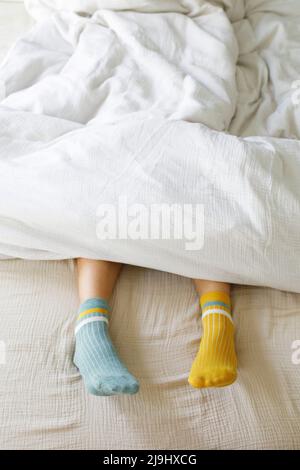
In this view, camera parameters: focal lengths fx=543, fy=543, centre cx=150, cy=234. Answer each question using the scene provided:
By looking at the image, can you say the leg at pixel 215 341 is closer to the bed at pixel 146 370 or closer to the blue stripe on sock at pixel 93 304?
the bed at pixel 146 370

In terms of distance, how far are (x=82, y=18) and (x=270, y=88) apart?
485mm

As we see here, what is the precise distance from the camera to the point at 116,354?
2.62 ft

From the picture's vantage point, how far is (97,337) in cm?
81

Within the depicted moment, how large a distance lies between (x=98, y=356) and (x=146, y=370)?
8 centimetres

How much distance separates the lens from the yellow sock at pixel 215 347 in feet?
2.49

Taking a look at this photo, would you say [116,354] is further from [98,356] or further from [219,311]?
[219,311]

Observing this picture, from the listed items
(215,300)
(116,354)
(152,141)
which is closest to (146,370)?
(116,354)

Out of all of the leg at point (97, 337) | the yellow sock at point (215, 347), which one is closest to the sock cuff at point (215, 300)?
the yellow sock at point (215, 347)

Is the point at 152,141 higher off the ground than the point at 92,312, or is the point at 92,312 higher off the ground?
the point at 152,141

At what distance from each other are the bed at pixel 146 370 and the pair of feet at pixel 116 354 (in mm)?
24

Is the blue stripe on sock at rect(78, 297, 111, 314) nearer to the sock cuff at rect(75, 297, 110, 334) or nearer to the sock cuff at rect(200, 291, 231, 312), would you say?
the sock cuff at rect(75, 297, 110, 334)

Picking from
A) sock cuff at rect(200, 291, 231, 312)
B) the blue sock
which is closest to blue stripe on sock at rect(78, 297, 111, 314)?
the blue sock

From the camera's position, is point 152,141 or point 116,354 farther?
point 152,141
